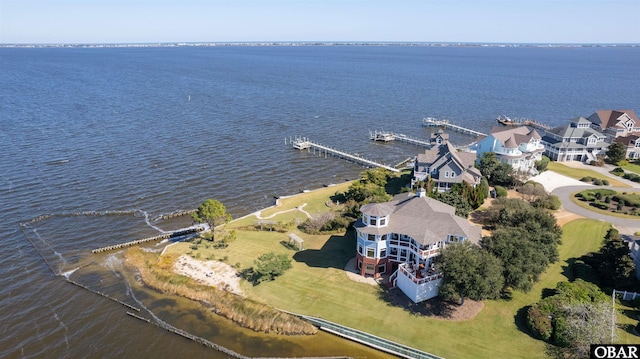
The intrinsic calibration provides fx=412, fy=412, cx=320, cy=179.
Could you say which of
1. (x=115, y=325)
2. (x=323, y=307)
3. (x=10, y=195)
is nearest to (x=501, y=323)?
(x=323, y=307)

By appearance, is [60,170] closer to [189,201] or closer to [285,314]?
[189,201]

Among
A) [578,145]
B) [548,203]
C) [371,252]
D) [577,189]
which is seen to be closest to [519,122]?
[578,145]

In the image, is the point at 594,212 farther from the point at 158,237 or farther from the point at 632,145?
the point at 158,237

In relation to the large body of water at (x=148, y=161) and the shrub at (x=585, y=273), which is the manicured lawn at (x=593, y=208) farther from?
the large body of water at (x=148, y=161)

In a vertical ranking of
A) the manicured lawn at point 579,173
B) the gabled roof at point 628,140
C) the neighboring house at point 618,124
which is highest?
the neighboring house at point 618,124

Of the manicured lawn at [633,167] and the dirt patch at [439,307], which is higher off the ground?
the dirt patch at [439,307]

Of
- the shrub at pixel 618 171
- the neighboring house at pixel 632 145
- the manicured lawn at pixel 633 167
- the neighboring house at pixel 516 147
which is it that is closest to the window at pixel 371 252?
the neighboring house at pixel 516 147

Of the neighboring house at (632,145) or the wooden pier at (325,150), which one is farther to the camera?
the neighboring house at (632,145)
